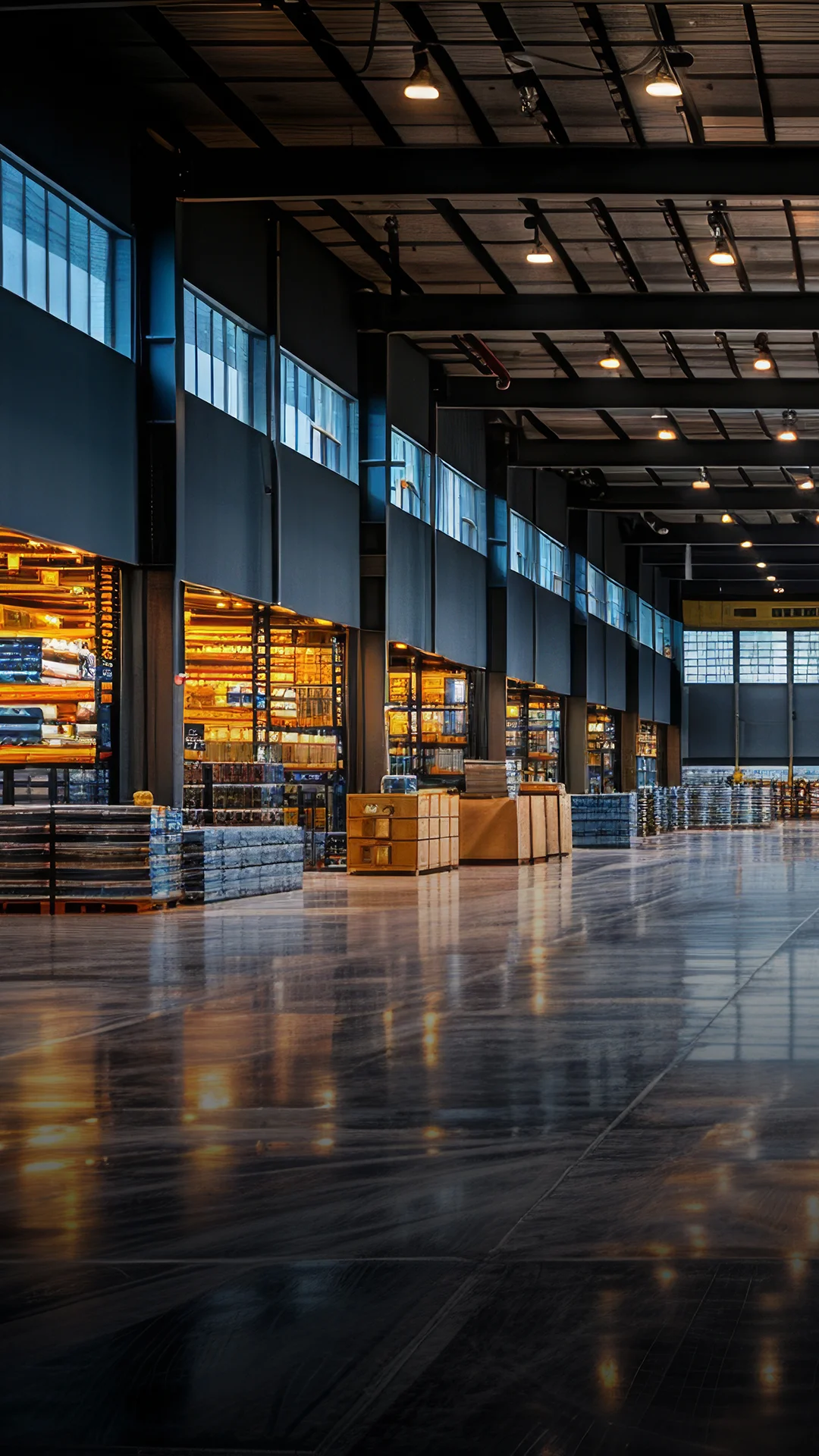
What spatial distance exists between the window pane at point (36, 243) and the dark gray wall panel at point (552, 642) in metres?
21.5

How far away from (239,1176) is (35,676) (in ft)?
38.8

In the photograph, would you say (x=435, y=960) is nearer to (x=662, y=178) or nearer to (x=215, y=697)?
(x=662, y=178)

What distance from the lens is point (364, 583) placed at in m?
24.7

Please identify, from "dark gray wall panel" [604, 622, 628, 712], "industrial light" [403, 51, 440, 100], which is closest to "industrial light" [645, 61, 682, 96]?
"industrial light" [403, 51, 440, 100]

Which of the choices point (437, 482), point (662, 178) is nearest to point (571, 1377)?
point (662, 178)

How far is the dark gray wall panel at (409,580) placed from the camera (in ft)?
83.6

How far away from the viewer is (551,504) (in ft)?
124

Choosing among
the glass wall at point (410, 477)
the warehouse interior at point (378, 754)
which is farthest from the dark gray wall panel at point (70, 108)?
the glass wall at point (410, 477)

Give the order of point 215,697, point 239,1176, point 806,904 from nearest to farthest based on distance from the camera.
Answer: point 239,1176
point 806,904
point 215,697

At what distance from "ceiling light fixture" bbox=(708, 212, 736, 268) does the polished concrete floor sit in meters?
11.1

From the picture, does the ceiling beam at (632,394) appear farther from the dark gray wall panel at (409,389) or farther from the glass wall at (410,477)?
the glass wall at (410,477)

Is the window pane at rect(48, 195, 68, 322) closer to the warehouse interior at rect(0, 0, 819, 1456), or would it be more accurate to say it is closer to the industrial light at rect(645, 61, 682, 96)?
the warehouse interior at rect(0, 0, 819, 1456)

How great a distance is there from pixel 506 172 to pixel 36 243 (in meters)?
5.24

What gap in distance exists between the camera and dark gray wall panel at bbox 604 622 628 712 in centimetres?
4491
